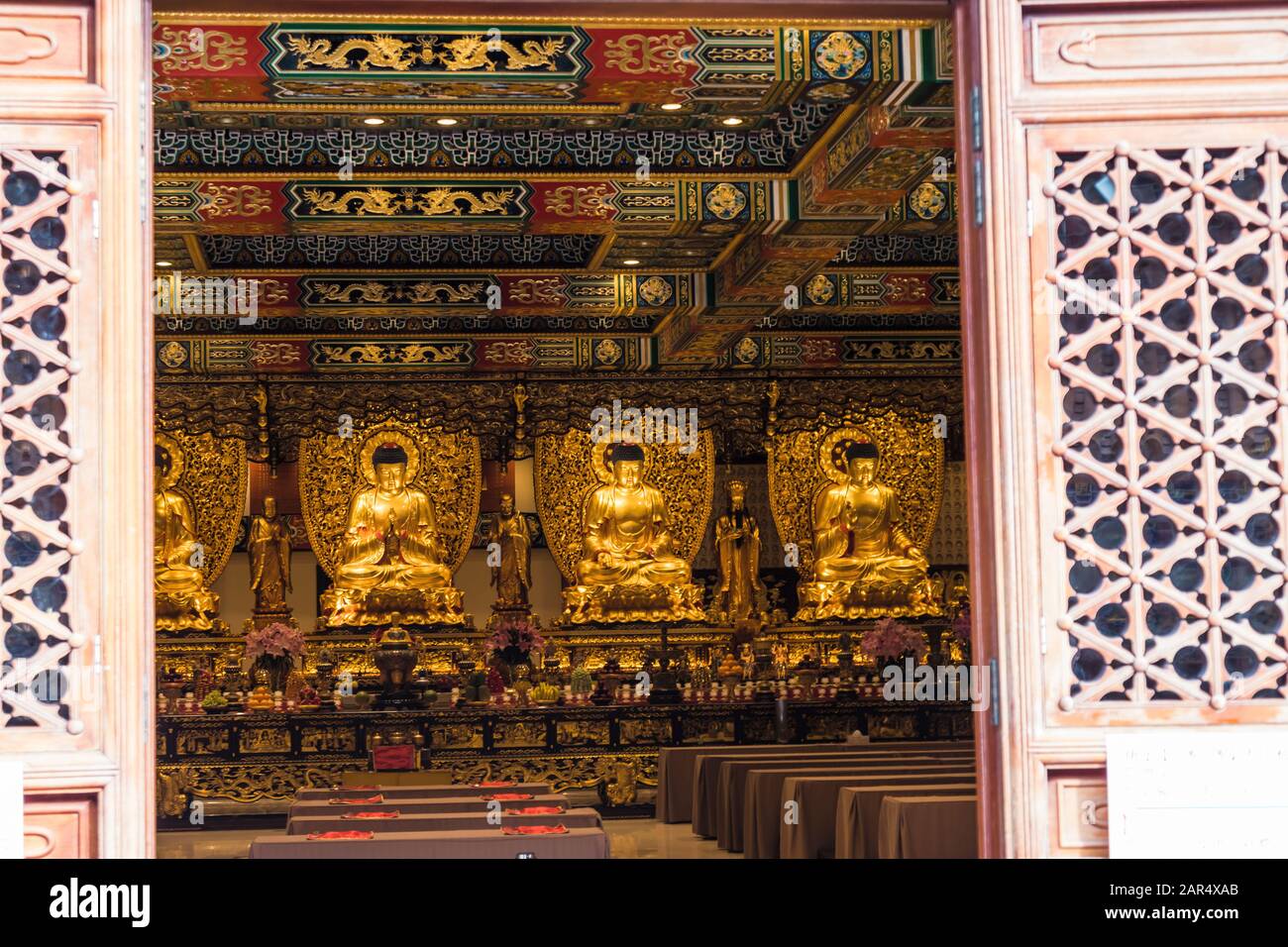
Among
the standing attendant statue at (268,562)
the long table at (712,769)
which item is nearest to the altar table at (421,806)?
the long table at (712,769)

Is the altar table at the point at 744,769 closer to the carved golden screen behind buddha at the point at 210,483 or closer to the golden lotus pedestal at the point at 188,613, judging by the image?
the golden lotus pedestal at the point at 188,613

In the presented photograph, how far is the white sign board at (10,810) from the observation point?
9.11ft

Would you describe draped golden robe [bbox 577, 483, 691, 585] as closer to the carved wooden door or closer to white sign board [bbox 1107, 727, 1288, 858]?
the carved wooden door

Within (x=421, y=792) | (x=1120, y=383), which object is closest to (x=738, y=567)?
(x=421, y=792)

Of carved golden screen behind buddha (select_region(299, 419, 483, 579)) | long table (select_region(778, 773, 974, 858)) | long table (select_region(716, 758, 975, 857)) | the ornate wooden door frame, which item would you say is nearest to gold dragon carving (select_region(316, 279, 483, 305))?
carved golden screen behind buddha (select_region(299, 419, 483, 579))

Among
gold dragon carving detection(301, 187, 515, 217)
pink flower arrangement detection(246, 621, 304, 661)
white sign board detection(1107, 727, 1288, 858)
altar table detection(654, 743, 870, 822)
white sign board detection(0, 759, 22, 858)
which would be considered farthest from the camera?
pink flower arrangement detection(246, 621, 304, 661)

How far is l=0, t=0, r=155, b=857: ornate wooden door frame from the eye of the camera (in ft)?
9.35

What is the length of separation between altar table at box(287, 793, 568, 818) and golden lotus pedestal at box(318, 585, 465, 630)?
4964 millimetres

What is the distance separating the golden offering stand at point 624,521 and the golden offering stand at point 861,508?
26.1 inches

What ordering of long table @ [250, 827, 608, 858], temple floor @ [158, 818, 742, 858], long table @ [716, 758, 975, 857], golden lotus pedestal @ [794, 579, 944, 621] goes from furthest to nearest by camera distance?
golden lotus pedestal @ [794, 579, 944, 621] → temple floor @ [158, 818, 742, 858] → long table @ [716, 758, 975, 857] → long table @ [250, 827, 608, 858]

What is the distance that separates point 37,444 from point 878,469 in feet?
31.3

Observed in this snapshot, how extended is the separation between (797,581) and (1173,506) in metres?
8.99

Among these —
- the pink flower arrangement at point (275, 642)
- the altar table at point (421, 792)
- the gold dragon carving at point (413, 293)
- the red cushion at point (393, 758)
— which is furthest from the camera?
the pink flower arrangement at point (275, 642)

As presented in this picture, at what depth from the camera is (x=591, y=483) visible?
38.8 ft
